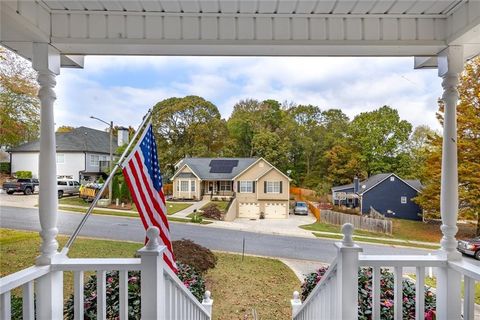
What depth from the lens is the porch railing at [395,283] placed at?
141 centimetres

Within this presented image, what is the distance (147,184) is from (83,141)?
0.93 m

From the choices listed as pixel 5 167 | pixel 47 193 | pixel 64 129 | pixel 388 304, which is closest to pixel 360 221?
pixel 388 304

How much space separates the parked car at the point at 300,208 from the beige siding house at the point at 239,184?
70 mm

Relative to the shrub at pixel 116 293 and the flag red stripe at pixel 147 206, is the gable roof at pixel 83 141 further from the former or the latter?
the shrub at pixel 116 293

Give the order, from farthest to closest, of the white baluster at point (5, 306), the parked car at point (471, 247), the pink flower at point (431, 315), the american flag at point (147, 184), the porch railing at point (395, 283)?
the parked car at point (471, 247)
the pink flower at point (431, 315)
the american flag at point (147, 184)
the porch railing at point (395, 283)
the white baluster at point (5, 306)

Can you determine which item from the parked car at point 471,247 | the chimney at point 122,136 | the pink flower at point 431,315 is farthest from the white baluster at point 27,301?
the parked car at point 471,247

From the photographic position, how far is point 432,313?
1838mm

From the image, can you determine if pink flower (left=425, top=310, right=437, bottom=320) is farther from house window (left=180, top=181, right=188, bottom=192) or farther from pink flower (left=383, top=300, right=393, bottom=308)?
house window (left=180, top=181, right=188, bottom=192)

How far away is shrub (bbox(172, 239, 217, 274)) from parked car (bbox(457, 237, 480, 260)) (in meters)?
1.79

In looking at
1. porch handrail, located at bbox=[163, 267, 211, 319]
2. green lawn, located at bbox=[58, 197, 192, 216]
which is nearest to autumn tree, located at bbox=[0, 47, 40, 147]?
green lawn, located at bbox=[58, 197, 192, 216]

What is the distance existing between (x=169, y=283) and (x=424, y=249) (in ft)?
6.28

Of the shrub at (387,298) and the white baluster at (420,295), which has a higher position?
the white baluster at (420,295)

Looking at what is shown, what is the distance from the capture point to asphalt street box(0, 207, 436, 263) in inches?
87.7

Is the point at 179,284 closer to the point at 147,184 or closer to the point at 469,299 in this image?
the point at 147,184
